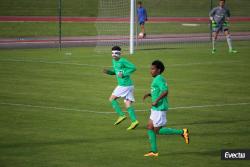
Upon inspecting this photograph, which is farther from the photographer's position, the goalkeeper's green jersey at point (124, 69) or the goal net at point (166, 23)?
the goal net at point (166, 23)

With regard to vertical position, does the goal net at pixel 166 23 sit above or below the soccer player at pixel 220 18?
below

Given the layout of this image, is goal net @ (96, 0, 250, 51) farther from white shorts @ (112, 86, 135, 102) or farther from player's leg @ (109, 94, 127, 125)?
white shorts @ (112, 86, 135, 102)

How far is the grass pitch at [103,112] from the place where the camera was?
51.0ft

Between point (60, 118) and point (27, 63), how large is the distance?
13.7 meters

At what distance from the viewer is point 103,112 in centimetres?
2116

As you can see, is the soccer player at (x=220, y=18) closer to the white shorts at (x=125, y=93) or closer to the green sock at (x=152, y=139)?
the white shorts at (x=125, y=93)

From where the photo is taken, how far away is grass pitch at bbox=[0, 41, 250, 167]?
15547mm

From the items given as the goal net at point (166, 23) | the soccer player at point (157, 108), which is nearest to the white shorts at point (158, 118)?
the soccer player at point (157, 108)

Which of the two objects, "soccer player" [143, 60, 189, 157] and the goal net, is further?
the goal net

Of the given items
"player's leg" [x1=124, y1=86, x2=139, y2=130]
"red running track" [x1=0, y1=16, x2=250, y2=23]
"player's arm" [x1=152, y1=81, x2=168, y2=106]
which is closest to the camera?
"player's arm" [x1=152, y1=81, x2=168, y2=106]

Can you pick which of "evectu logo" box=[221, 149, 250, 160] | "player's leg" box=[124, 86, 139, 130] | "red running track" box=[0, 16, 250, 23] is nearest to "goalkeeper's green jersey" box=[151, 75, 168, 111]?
"evectu logo" box=[221, 149, 250, 160]

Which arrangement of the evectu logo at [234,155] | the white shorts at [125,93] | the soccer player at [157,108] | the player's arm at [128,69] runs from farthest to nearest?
1. the white shorts at [125,93]
2. the player's arm at [128,69]
3. the soccer player at [157,108]
4. the evectu logo at [234,155]

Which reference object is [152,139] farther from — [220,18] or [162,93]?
[220,18]

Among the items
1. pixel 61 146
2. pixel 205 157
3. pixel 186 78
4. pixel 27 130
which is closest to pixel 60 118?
pixel 27 130
